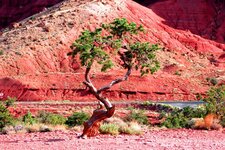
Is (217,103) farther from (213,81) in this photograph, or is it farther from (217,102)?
(213,81)

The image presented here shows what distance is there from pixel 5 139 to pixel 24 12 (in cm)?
6963

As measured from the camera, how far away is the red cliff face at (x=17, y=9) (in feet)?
262

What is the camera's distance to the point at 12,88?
4197 centimetres

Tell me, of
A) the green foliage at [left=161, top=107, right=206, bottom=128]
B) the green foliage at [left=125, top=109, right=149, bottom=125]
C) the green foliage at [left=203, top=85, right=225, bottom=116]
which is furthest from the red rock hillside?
the green foliage at [left=203, top=85, right=225, bottom=116]

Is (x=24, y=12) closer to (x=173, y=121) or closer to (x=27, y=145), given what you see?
(x=173, y=121)

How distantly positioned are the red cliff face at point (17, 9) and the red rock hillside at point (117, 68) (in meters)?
17.2

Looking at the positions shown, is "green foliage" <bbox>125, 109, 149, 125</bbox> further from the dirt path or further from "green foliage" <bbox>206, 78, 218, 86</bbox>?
"green foliage" <bbox>206, 78, 218, 86</bbox>

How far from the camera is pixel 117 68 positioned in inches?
1946

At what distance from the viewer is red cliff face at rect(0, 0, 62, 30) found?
79875mm

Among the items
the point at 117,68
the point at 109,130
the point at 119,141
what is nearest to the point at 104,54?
the point at 109,130

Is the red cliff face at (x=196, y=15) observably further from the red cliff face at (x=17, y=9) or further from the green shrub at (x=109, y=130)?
the green shrub at (x=109, y=130)

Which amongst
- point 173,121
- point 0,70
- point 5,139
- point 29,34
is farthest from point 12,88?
point 5,139

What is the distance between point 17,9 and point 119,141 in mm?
74650

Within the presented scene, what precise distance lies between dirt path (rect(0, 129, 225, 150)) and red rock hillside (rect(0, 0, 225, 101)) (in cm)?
2458
